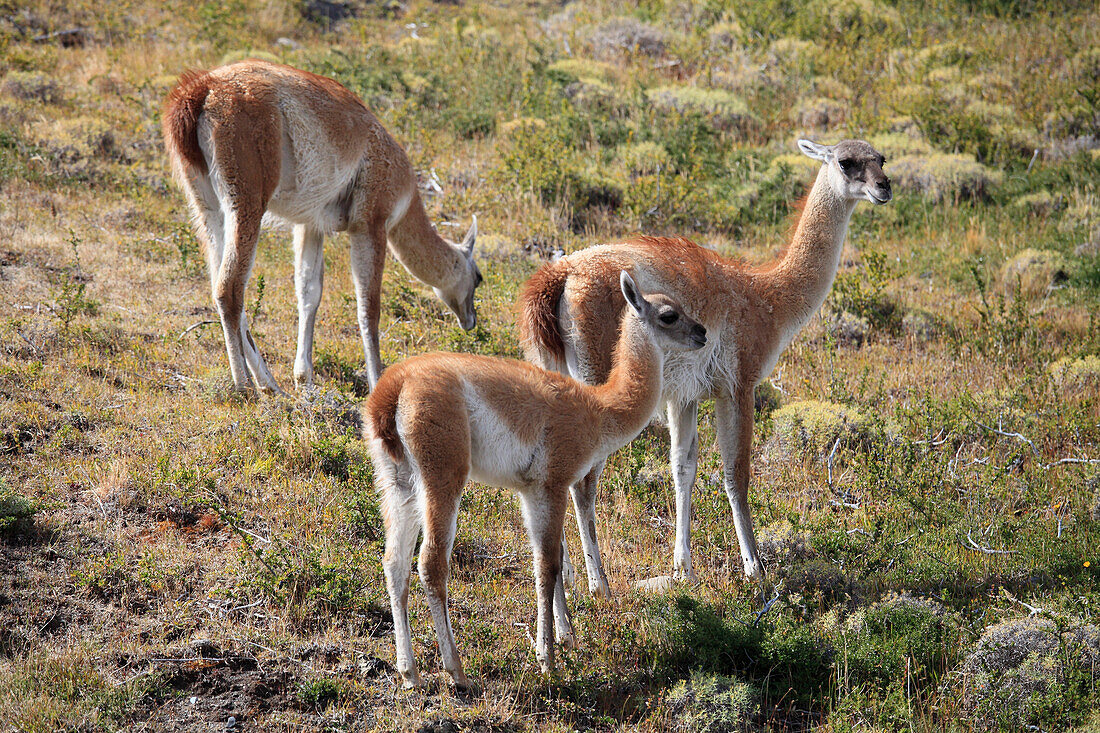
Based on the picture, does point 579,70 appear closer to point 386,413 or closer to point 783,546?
point 783,546

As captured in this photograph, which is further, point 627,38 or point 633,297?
point 627,38

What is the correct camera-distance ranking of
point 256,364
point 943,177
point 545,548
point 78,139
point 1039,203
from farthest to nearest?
point 943,177 < point 1039,203 < point 78,139 < point 256,364 < point 545,548

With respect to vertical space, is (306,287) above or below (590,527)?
above

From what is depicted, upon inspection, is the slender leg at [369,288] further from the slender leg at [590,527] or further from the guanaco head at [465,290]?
the slender leg at [590,527]

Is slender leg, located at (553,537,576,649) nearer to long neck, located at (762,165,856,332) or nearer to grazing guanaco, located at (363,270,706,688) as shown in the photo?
grazing guanaco, located at (363,270,706,688)

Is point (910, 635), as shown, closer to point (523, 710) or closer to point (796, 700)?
point (796, 700)

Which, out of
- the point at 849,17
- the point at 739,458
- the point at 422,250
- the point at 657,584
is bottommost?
the point at 657,584

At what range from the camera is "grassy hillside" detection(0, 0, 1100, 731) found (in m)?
5.59

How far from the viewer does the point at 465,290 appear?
9945mm

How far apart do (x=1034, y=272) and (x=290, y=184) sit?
31.1 feet

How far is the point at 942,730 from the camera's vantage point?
18.2ft

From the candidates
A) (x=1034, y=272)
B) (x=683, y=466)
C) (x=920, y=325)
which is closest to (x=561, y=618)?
(x=683, y=466)

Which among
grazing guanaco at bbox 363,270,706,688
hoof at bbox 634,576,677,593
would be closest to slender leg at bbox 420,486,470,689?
grazing guanaco at bbox 363,270,706,688

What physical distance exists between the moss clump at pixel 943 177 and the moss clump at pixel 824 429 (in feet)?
22.8
